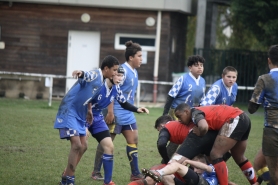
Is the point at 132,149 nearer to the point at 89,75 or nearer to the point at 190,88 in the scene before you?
the point at 190,88

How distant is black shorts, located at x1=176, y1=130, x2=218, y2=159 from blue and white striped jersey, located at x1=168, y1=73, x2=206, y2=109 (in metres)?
2.07

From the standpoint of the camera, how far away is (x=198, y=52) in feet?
73.6

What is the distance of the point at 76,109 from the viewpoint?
26.6 feet

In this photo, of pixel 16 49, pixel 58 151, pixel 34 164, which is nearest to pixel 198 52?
pixel 16 49

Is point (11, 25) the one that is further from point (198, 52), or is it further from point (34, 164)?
point (34, 164)

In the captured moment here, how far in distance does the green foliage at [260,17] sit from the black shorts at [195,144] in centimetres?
1305

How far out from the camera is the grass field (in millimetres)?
8742

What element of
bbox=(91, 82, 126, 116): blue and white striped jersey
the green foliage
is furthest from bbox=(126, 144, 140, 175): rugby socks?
the green foliage

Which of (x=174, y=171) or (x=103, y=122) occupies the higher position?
(x=103, y=122)

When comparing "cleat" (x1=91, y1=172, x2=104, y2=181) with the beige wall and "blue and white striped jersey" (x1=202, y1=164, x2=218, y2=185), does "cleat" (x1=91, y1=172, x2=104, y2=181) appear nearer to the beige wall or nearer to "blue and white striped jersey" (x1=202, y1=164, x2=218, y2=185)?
"blue and white striped jersey" (x1=202, y1=164, x2=218, y2=185)

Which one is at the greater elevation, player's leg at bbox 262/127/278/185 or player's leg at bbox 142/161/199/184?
player's leg at bbox 262/127/278/185

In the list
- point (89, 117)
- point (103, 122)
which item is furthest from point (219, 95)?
point (89, 117)

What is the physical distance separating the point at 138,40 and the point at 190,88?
1244cm

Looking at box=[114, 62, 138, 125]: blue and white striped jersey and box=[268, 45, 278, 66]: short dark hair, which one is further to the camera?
box=[114, 62, 138, 125]: blue and white striped jersey
